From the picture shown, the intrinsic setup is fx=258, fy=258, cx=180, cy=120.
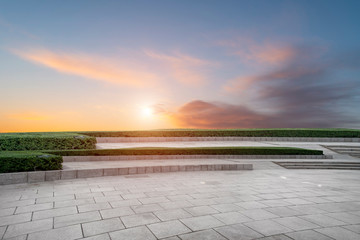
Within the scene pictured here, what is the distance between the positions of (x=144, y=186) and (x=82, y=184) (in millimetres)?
1948

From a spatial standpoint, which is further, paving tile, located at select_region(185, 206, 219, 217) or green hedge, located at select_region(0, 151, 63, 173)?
green hedge, located at select_region(0, 151, 63, 173)

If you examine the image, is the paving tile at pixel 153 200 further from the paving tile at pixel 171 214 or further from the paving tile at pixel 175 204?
the paving tile at pixel 171 214

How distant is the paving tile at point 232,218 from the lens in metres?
4.77

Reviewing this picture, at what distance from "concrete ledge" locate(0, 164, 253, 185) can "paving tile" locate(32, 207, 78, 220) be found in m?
3.52

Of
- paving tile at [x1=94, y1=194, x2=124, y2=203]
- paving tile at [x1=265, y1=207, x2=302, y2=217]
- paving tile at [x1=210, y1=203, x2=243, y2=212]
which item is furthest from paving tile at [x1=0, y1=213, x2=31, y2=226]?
paving tile at [x1=265, y1=207, x2=302, y2=217]

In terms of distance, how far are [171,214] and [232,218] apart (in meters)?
1.19

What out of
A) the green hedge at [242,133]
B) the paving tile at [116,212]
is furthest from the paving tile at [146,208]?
the green hedge at [242,133]

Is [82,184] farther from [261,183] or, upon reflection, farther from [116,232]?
[261,183]

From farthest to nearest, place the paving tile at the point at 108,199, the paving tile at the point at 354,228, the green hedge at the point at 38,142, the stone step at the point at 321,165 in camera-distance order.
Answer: the green hedge at the point at 38,142 → the stone step at the point at 321,165 → the paving tile at the point at 108,199 → the paving tile at the point at 354,228

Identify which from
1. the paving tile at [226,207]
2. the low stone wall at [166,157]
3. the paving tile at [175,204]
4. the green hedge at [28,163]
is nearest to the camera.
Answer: the paving tile at [226,207]

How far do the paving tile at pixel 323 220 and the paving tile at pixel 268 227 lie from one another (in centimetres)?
83

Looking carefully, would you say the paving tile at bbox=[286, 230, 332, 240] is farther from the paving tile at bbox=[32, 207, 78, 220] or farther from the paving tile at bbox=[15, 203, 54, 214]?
the paving tile at bbox=[15, 203, 54, 214]

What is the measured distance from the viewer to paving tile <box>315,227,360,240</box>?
4230 millimetres

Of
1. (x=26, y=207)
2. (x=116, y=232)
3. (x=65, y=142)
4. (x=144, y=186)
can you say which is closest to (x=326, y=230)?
(x=116, y=232)
